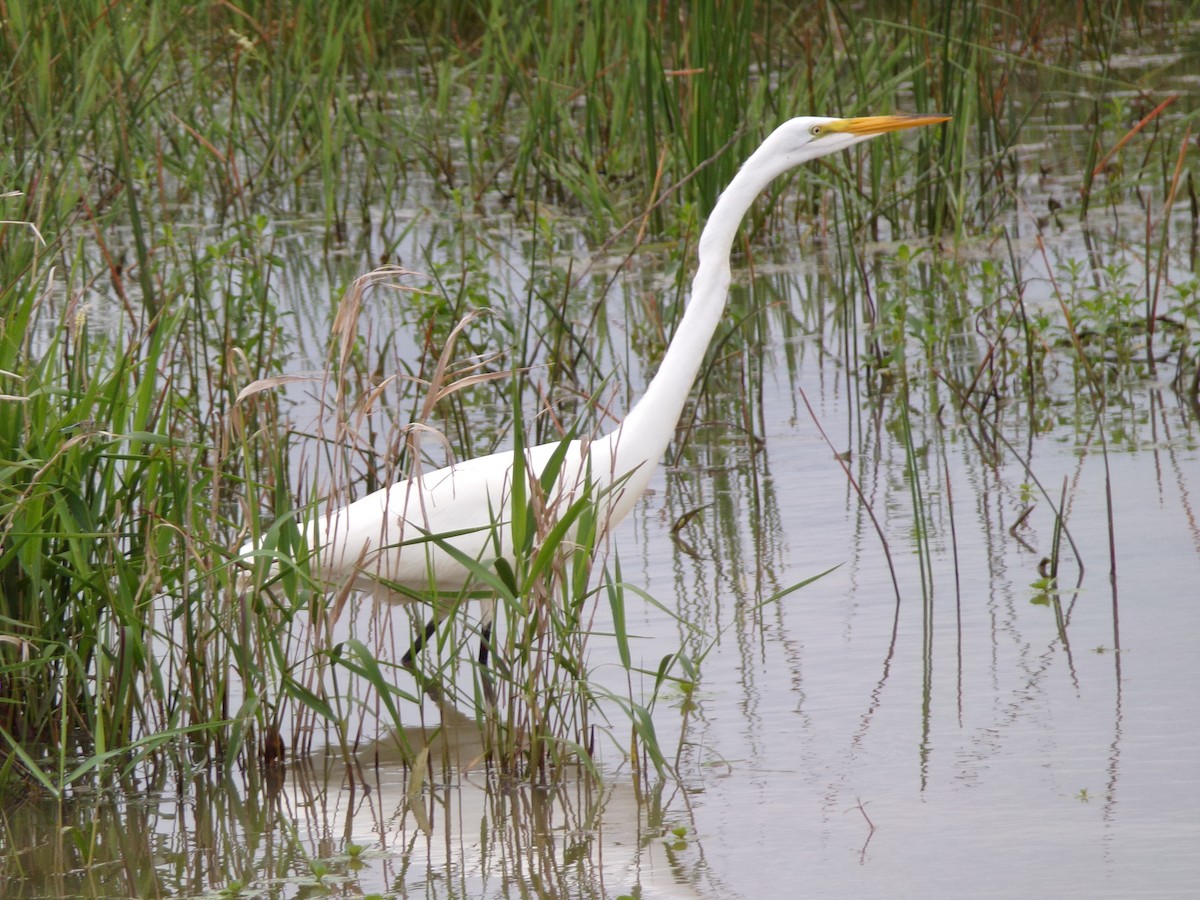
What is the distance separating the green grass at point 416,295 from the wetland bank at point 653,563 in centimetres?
3

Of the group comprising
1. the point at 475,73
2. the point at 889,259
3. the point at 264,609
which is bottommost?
the point at 264,609

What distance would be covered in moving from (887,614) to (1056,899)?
4.63 feet

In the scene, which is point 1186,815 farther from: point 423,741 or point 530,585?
point 423,741

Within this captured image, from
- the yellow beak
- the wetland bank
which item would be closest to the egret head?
the yellow beak

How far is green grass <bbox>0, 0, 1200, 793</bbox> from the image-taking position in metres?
3.18

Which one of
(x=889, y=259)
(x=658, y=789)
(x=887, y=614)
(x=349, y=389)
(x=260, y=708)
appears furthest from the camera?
(x=889, y=259)

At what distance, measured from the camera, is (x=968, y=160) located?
761 centimetres

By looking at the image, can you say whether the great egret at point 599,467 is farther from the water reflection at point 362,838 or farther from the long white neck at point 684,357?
the water reflection at point 362,838

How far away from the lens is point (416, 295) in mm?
5504

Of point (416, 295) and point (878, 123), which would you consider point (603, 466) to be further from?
point (416, 295)

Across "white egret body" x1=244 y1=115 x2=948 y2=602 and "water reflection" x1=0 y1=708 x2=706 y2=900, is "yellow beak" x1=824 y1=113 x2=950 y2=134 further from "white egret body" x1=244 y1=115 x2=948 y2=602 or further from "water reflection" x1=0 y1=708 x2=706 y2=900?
"water reflection" x1=0 y1=708 x2=706 y2=900

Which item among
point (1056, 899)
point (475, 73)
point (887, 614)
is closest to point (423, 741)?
point (887, 614)

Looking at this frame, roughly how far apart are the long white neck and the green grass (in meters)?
0.18

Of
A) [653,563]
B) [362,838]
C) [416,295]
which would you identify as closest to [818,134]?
[653,563]
